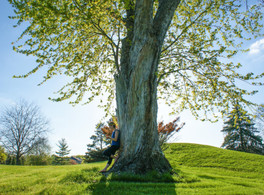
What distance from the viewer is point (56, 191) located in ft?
10.9

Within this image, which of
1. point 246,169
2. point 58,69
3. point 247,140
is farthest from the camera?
point 247,140

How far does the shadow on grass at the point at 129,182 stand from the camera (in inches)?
137

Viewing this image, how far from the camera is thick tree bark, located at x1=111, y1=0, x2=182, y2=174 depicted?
5039 mm

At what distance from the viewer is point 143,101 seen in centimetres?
520

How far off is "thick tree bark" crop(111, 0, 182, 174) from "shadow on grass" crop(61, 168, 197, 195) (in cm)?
38

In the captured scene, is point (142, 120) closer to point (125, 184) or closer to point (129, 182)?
point (129, 182)

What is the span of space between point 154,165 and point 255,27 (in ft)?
25.7

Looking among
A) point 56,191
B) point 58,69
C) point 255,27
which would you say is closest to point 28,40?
point 58,69

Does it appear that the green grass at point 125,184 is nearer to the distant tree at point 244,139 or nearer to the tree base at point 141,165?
the tree base at point 141,165

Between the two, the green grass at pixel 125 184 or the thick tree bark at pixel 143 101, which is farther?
the thick tree bark at pixel 143 101

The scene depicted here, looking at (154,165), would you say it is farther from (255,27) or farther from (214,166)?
(255,27)

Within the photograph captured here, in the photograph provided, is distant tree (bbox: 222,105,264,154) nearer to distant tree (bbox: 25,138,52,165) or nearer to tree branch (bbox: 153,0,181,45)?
tree branch (bbox: 153,0,181,45)

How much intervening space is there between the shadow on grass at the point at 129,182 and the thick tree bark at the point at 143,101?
1.25 feet

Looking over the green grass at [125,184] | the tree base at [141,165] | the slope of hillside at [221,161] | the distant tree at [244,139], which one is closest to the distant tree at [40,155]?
the slope of hillside at [221,161]
